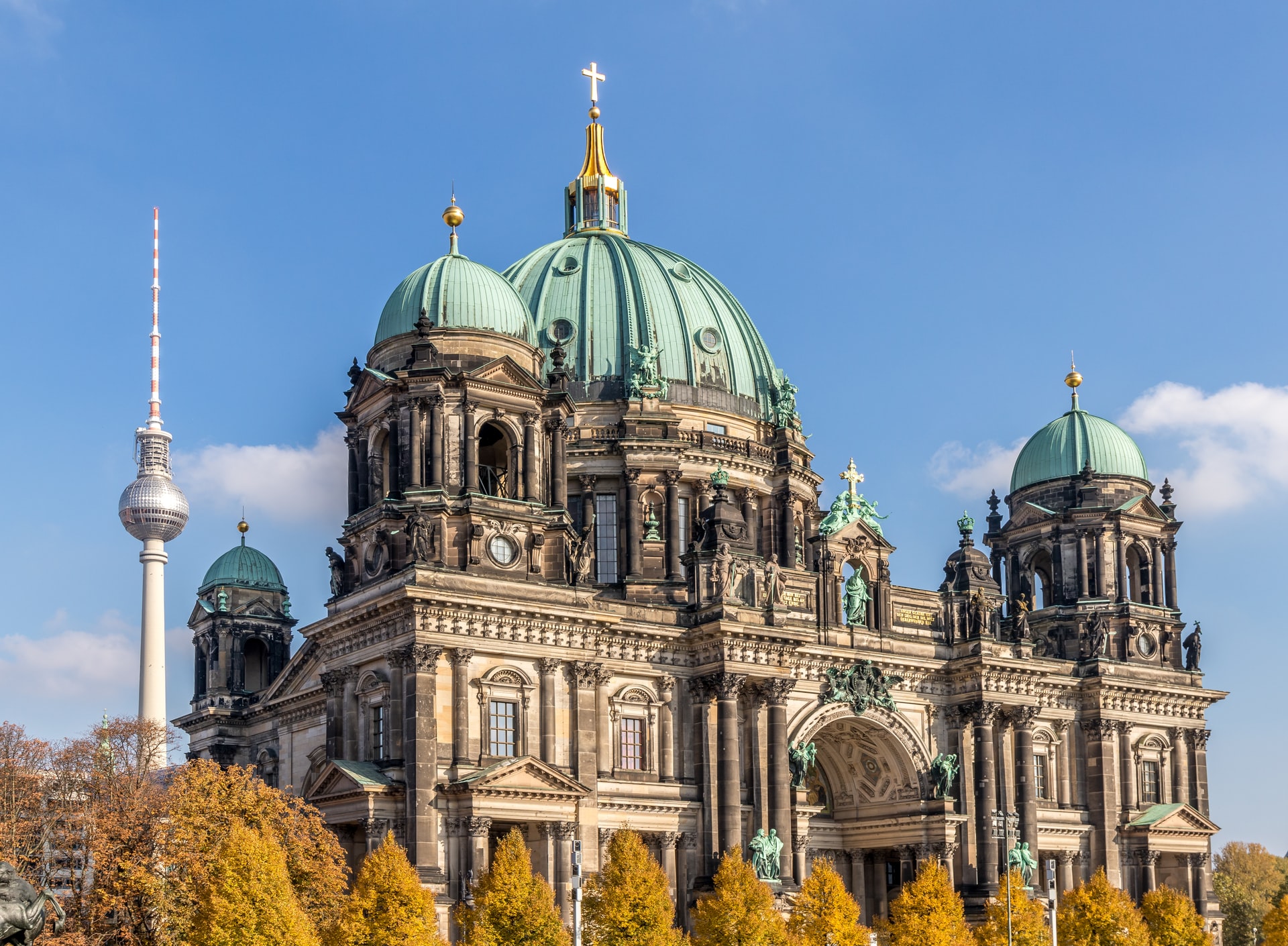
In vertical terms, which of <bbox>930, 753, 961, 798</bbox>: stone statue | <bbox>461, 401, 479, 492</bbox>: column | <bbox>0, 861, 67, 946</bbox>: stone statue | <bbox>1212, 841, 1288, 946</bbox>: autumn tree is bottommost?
<bbox>1212, 841, 1288, 946</bbox>: autumn tree

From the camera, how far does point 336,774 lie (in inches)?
2628

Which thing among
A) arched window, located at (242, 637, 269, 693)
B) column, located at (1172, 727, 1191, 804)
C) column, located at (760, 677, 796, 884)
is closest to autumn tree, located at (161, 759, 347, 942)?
column, located at (760, 677, 796, 884)

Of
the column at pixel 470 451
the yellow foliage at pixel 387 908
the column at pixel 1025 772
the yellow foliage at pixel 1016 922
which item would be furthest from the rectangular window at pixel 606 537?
the yellow foliage at pixel 387 908

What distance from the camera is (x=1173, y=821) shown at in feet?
293

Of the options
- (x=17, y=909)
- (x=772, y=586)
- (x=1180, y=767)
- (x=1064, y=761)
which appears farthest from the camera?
(x=1180, y=767)

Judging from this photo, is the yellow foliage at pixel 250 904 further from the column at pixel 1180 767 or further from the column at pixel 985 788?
the column at pixel 1180 767

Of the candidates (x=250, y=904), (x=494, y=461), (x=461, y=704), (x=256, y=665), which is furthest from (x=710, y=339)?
(x=250, y=904)

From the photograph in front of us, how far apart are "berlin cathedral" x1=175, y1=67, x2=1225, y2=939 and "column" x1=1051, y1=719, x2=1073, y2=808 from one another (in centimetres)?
11

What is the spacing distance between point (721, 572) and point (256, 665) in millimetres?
35236

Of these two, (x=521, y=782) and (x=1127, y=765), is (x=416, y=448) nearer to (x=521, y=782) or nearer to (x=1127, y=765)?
(x=521, y=782)

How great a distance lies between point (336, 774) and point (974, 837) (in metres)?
32.3

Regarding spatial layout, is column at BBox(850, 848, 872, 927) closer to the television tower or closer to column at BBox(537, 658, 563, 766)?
column at BBox(537, 658, 563, 766)

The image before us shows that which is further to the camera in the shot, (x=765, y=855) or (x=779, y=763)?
(x=779, y=763)

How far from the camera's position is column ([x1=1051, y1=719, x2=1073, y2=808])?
88438 millimetres
